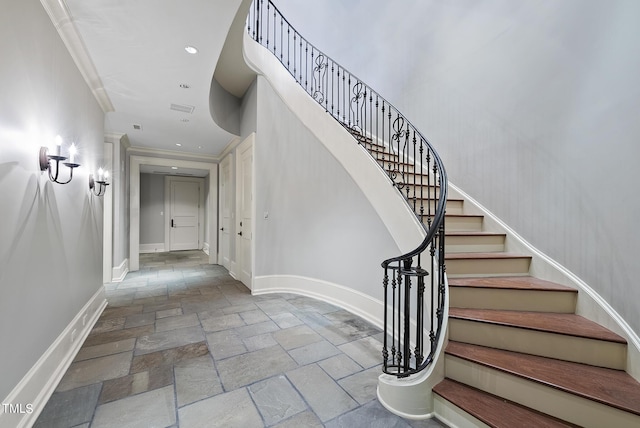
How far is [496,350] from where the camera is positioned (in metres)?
1.82

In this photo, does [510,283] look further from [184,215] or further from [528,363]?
[184,215]

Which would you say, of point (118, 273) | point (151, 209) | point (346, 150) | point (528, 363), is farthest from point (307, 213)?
point (151, 209)

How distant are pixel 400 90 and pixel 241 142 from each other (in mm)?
2927

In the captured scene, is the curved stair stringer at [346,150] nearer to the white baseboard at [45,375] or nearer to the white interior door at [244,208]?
the white interior door at [244,208]

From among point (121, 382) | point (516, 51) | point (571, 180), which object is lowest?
point (121, 382)

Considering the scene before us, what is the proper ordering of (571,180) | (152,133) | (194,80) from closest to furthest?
(571,180), (194,80), (152,133)

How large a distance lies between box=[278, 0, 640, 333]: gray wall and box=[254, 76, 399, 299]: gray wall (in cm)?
149

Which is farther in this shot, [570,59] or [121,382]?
[570,59]

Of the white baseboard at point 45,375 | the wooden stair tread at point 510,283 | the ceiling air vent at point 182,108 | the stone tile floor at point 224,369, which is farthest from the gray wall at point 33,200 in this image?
Answer: the wooden stair tread at point 510,283

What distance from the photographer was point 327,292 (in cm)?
376

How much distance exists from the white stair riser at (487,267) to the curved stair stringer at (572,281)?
0.34ft

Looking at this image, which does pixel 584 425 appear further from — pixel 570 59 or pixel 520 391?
pixel 570 59

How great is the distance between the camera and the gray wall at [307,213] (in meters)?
3.22

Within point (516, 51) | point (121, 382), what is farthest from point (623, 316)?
point (121, 382)
